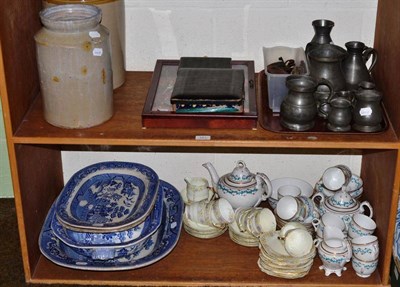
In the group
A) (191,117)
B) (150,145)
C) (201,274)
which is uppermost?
(191,117)

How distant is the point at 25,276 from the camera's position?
2.01m

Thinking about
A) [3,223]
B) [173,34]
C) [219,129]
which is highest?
[173,34]

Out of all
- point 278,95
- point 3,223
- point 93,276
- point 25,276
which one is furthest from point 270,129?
point 3,223

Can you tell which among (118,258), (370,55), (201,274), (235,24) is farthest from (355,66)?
(118,258)

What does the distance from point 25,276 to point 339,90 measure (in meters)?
0.95

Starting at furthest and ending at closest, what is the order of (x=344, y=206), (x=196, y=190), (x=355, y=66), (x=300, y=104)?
(x=196, y=190), (x=344, y=206), (x=355, y=66), (x=300, y=104)

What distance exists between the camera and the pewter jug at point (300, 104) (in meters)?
1.79

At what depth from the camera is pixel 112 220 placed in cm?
202

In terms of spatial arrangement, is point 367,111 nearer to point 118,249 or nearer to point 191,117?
point 191,117

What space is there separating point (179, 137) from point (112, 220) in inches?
14.2

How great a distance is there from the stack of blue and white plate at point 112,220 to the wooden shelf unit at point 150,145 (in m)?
0.05

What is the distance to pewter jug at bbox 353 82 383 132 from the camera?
180 cm

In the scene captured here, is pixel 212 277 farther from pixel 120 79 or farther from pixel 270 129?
pixel 120 79

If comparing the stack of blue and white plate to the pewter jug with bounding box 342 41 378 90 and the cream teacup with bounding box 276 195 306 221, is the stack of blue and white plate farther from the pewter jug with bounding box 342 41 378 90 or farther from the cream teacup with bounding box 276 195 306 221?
the pewter jug with bounding box 342 41 378 90
